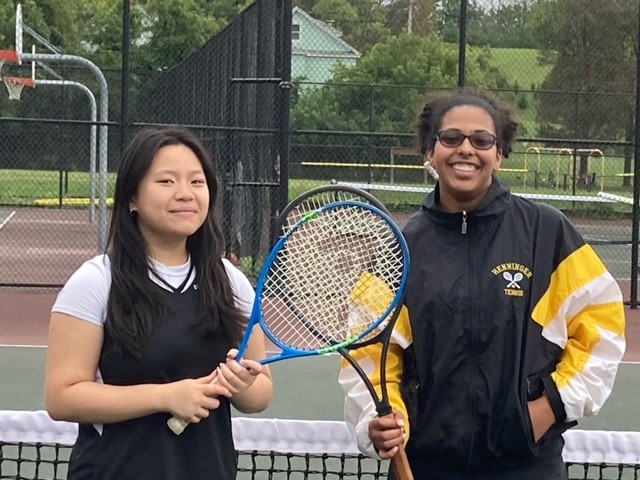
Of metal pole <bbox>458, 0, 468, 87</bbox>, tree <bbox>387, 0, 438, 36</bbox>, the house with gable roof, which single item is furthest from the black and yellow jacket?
tree <bbox>387, 0, 438, 36</bbox>

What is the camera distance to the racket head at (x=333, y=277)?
7.27 ft

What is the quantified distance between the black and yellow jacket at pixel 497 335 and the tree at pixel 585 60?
1438cm

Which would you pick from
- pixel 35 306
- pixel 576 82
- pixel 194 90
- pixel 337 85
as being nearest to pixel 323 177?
pixel 337 85

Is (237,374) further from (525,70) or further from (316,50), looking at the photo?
(316,50)

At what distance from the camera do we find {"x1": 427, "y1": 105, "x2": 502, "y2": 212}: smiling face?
224 cm

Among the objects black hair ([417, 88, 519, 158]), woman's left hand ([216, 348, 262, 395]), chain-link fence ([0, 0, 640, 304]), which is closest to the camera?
woman's left hand ([216, 348, 262, 395])

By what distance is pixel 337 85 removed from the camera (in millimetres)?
15797

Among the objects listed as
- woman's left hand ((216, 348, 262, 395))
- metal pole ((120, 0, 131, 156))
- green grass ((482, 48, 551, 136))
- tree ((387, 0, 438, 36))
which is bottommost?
woman's left hand ((216, 348, 262, 395))

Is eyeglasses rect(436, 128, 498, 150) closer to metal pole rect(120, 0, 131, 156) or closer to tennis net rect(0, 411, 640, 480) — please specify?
tennis net rect(0, 411, 640, 480)

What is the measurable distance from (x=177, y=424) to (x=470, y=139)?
0.78 m

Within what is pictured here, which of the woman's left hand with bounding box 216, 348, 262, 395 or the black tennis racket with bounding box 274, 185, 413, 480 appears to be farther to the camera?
the black tennis racket with bounding box 274, 185, 413, 480

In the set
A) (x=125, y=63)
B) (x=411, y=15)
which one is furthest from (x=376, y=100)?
(x=125, y=63)

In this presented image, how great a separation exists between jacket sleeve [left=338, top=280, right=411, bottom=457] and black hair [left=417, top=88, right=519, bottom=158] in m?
0.37

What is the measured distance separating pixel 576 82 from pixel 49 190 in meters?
8.72
